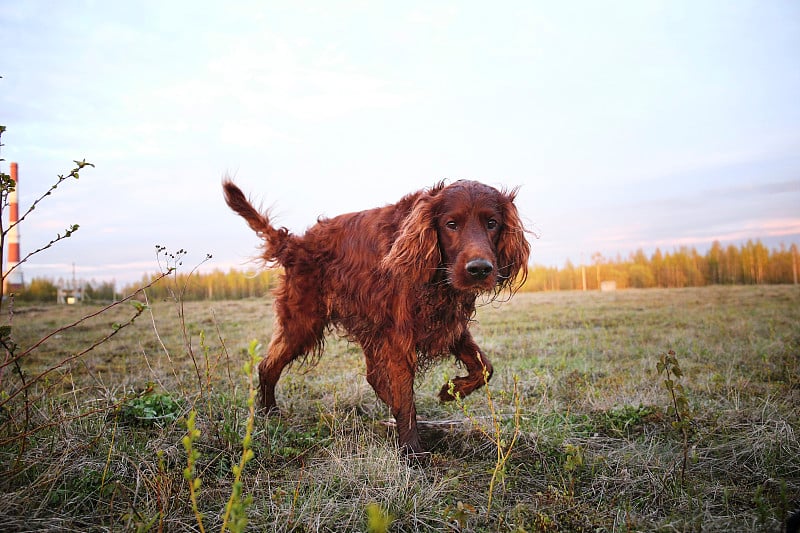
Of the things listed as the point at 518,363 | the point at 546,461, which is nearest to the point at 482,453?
the point at 546,461

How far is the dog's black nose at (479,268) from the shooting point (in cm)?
272

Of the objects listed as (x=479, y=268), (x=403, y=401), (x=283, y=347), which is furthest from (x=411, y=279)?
(x=283, y=347)

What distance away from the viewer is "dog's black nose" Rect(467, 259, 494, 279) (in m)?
2.72

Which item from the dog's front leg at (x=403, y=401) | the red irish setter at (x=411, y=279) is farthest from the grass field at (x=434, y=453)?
the red irish setter at (x=411, y=279)

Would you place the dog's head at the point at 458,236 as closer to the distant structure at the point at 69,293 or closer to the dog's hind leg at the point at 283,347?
the dog's hind leg at the point at 283,347

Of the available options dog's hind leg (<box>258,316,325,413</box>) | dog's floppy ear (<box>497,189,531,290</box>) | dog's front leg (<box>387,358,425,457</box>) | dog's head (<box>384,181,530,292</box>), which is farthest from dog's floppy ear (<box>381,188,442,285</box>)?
dog's hind leg (<box>258,316,325,413</box>)

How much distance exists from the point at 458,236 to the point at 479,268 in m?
0.32

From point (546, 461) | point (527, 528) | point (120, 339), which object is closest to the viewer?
point (527, 528)

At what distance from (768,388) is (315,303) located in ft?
13.3

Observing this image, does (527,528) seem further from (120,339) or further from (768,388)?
(120,339)

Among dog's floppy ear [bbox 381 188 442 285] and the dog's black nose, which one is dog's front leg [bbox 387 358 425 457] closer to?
dog's floppy ear [bbox 381 188 442 285]

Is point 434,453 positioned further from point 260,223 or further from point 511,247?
point 260,223

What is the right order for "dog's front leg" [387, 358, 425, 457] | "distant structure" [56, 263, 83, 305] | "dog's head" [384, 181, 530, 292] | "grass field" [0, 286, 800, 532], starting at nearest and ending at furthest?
"grass field" [0, 286, 800, 532] → "dog's head" [384, 181, 530, 292] → "dog's front leg" [387, 358, 425, 457] → "distant structure" [56, 263, 83, 305]

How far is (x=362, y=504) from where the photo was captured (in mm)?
2234
